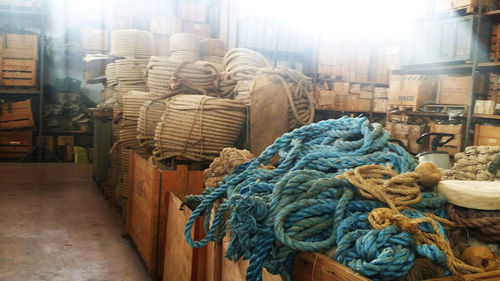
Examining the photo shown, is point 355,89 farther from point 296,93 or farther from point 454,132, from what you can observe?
point 296,93

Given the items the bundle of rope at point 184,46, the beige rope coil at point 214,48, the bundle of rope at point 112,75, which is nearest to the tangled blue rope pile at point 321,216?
the bundle of rope at point 112,75

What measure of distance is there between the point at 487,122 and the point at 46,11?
7983mm

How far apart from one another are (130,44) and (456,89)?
4.21m

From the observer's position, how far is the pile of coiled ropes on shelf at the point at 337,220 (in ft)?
3.43

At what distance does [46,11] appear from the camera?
→ 8.95 metres

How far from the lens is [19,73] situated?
316 inches

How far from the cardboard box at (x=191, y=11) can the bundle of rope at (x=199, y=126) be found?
5768mm

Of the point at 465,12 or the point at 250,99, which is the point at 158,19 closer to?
the point at 465,12

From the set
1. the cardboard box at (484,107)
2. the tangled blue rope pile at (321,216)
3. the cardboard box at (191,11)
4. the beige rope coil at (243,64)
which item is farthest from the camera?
the cardboard box at (191,11)

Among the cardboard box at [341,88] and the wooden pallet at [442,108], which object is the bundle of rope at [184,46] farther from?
the cardboard box at [341,88]

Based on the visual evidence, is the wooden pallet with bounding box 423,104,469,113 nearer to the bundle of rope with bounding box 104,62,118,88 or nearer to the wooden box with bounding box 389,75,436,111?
the wooden box with bounding box 389,75,436,111

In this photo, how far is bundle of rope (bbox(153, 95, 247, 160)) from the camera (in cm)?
279

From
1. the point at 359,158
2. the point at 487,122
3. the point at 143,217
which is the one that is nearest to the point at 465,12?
the point at 487,122

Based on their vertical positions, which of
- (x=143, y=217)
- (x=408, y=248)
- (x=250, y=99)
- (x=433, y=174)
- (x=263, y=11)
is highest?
(x=263, y=11)
